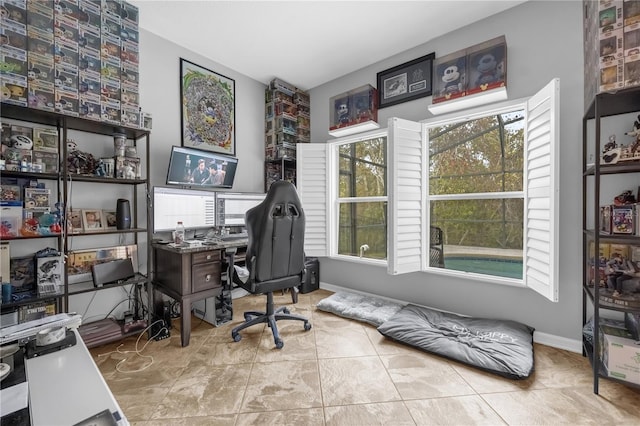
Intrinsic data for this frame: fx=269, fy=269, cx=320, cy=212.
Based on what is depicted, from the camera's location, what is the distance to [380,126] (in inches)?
123

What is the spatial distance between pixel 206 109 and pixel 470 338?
11.1 feet

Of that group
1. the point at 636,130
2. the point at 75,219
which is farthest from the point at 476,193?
the point at 75,219

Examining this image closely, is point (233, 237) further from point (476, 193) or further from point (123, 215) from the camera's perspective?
point (476, 193)

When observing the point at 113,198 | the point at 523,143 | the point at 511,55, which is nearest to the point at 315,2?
the point at 511,55

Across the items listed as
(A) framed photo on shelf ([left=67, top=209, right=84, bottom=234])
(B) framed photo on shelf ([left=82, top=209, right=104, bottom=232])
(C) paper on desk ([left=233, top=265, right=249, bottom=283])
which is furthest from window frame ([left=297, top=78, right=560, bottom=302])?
(A) framed photo on shelf ([left=67, top=209, right=84, bottom=234])

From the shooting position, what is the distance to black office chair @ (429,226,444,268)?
2893mm

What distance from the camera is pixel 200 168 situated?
9.25ft

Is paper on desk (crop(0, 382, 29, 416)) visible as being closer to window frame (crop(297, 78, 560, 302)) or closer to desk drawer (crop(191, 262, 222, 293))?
desk drawer (crop(191, 262, 222, 293))

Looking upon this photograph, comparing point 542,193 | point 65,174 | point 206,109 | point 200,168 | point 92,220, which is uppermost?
point 206,109

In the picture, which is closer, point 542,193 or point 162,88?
point 542,193

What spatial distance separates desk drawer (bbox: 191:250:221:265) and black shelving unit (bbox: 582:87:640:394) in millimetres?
2620

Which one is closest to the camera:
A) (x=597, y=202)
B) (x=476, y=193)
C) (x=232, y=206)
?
(x=597, y=202)

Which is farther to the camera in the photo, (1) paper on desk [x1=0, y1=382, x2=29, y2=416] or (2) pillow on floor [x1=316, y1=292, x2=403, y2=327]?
(2) pillow on floor [x1=316, y1=292, x2=403, y2=327]

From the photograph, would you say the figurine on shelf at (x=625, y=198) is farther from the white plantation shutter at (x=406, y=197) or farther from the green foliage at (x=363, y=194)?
the green foliage at (x=363, y=194)
